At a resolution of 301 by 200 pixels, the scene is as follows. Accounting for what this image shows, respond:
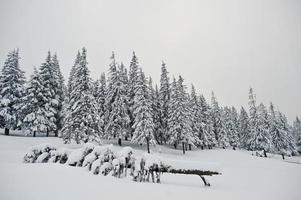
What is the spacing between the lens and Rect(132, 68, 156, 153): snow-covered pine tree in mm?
31391

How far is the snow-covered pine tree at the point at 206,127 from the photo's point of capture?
4604 centimetres

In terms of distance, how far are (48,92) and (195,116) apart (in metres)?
31.5

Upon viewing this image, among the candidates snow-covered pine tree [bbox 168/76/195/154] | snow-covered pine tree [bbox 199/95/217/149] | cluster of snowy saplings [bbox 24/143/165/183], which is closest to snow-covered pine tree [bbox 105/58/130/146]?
snow-covered pine tree [bbox 168/76/195/154]

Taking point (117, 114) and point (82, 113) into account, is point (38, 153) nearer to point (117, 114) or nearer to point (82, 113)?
point (82, 113)

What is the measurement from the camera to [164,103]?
43.5 metres

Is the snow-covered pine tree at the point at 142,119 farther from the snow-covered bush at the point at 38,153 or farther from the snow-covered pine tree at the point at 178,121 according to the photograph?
the snow-covered bush at the point at 38,153

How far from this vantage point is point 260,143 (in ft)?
149

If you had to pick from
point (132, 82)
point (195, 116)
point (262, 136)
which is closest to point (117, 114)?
point (132, 82)

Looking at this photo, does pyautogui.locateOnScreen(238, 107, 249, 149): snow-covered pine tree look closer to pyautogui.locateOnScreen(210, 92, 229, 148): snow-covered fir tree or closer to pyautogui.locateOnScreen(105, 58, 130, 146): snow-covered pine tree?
pyautogui.locateOnScreen(210, 92, 229, 148): snow-covered fir tree

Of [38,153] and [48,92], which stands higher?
[48,92]

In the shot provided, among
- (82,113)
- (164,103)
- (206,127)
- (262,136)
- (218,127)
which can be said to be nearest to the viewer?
(82,113)

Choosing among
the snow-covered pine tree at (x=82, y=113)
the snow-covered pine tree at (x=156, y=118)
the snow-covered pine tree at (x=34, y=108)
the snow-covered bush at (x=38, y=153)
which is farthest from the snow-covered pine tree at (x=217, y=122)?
the snow-covered bush at (x=38, y=153)

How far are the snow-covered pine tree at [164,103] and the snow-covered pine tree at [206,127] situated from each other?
9.93 meters

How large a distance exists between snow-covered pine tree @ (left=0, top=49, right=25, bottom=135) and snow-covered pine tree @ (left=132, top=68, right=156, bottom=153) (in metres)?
17.9
